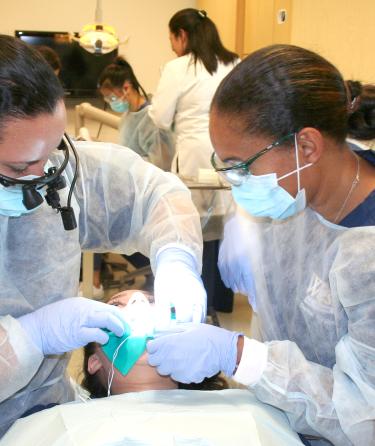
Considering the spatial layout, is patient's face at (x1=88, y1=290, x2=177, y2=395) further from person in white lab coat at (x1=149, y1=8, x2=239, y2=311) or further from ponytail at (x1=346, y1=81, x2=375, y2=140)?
person in white lab coat at (x1=149, y1=8, x2=239, y2=311)

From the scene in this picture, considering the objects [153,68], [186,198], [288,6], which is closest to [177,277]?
[186,198]

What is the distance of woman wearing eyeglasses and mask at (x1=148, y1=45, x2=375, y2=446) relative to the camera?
99 centimetres

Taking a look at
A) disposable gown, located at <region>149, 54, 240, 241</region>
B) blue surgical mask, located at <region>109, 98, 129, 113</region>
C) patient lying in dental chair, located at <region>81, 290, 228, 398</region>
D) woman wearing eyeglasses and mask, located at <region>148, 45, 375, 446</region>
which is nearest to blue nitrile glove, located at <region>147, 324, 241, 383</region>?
woman wearing eyeglasses and mask, located at <region>148, 45, 375, 446</region>

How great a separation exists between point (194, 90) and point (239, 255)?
1.92m

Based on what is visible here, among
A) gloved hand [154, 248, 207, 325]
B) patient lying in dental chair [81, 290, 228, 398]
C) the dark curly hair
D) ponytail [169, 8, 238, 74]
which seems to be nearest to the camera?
the dark curly hair

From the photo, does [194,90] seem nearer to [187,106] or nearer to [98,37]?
[187,106]

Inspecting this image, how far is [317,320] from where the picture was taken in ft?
3.72

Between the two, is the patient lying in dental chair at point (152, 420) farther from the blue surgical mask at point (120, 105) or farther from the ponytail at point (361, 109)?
the blue surgical mask at point (120, 105)

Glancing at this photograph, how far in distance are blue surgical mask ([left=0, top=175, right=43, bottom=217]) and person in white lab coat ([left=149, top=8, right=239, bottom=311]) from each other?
171 centimetres

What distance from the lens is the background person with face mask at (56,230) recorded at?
961 mm

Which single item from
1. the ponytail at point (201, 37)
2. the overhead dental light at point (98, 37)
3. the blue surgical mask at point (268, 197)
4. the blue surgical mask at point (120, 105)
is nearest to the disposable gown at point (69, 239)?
the blue surgical mask at point (268, 197)

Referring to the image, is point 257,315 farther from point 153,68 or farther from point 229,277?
point 153,68

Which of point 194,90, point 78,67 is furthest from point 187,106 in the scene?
point 78,67

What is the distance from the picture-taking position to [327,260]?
112 cm
